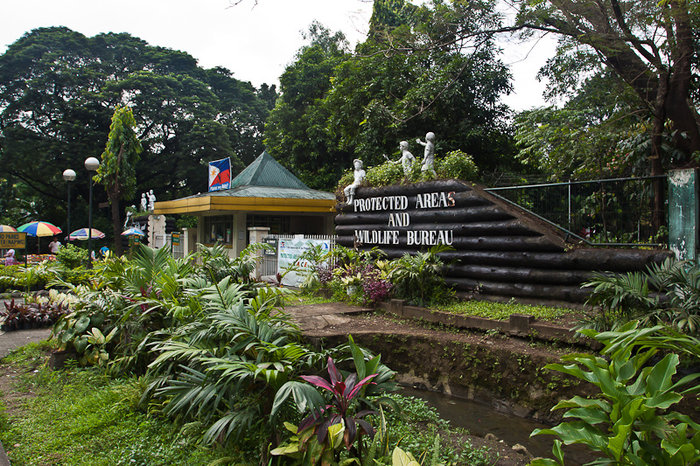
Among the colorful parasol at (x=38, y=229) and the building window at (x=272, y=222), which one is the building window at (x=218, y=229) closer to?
the building window at (x=272, y=222)

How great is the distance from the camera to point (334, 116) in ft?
58.3

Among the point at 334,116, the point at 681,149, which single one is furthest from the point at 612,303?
the point at 334,116

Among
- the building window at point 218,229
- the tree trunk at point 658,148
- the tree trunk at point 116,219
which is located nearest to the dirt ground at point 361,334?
the tree trunk at point 658,148

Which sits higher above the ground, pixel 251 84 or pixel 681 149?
pixel 251 84

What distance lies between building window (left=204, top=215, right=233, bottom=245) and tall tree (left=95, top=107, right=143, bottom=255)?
3.54m

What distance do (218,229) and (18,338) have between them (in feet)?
40.3

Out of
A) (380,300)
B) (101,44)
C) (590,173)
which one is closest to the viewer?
(380,300)

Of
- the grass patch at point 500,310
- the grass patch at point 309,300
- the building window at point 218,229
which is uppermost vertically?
the building window at point 218,229

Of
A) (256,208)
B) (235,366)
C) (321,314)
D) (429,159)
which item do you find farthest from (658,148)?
(256,208)

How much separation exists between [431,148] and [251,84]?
30420 millimetres

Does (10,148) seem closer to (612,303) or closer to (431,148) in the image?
(431,148)

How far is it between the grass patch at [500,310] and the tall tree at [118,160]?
13.9 metres

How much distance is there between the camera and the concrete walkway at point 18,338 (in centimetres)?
686

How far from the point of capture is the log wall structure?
701cm
